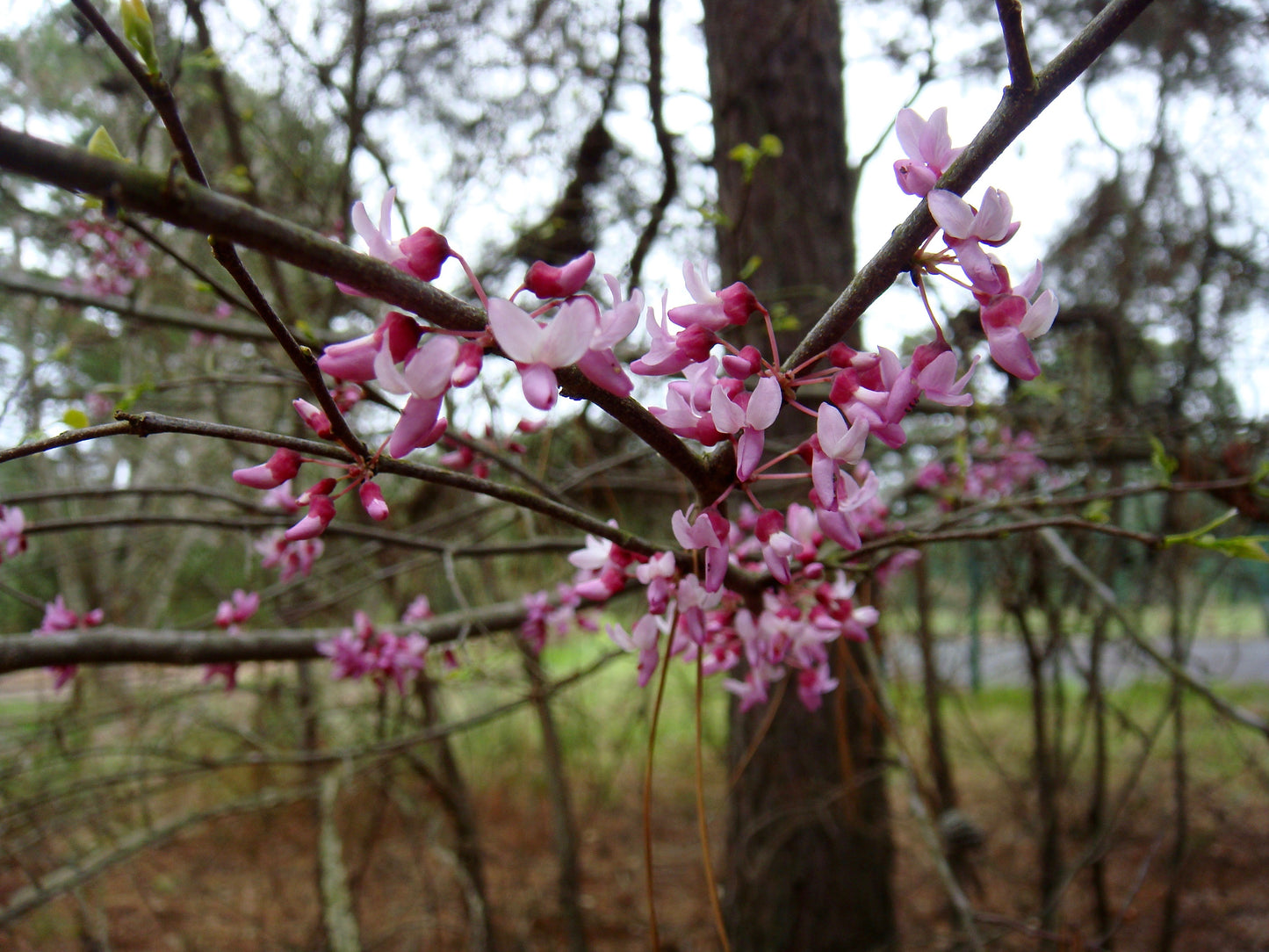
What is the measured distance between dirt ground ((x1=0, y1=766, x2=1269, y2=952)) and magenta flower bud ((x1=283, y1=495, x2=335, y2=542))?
274 centimetres

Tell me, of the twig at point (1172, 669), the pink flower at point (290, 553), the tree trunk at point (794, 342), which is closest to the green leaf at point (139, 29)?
the pink flower at point (290, 553)

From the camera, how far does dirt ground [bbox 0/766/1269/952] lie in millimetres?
3764

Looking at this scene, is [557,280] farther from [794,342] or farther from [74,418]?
[794,342]

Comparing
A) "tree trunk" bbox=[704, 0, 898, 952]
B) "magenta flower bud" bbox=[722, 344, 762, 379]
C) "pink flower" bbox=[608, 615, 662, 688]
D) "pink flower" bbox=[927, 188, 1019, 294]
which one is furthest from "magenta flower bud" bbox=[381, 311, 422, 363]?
"tree trunk" bbox=[704, 0, 898, 952]

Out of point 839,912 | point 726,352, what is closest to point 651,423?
point 726,352

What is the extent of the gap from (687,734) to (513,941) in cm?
383

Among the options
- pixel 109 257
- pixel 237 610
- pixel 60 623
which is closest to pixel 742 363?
pixel 237 610

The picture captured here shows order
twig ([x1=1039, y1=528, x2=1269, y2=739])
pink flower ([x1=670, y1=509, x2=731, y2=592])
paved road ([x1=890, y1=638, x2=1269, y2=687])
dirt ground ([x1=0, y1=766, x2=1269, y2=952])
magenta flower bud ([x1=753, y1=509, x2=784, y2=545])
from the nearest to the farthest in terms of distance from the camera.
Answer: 1. pink flower ([x1=670, y1=509, x2=731, y2=592])
2. magenta flower bud ([x1=753, y1=509, x2=784, y2=545])
3. twig ([x1=1039, y1=528, x2=1269, y2=739])
4. dirt ground ([x1=0, y1=766, x2=1269, y2=952])
5. paved road ([x1=890, y1=638, x2=1269, y2=687])

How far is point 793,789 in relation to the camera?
8.89 ft

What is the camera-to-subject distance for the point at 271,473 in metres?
0.79

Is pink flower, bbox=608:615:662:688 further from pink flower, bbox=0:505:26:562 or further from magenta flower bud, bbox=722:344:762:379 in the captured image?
pink flower, bbox=0:505:26:562

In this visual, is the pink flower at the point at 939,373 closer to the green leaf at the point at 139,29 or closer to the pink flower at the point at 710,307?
the pink flower at the point at 710,307

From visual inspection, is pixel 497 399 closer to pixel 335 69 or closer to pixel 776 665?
pixel 776 665

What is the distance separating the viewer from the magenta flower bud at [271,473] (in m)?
0.78
